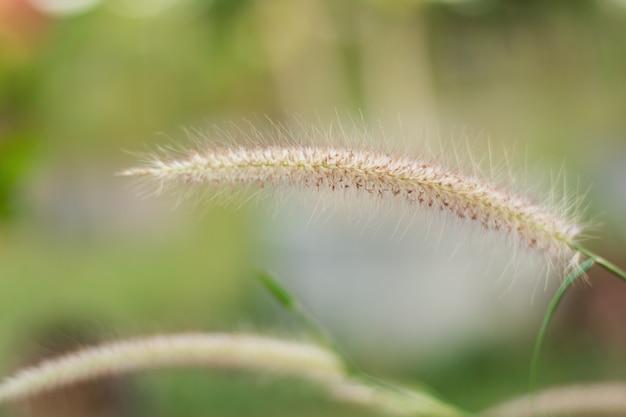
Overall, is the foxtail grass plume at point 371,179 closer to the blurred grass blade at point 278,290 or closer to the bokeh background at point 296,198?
the bokeh background at point 296,198

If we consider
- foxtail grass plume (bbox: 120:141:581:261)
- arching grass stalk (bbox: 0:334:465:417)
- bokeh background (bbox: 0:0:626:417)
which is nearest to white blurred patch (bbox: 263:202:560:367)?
bokeh background (bbox: 0:0:626:417)

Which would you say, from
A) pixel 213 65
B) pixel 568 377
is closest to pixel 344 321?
pixel 568 377

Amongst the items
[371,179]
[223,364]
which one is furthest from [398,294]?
[371,179]

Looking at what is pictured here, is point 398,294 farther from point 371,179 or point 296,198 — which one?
point 371,179

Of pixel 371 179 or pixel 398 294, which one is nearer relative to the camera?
pixel 371 179

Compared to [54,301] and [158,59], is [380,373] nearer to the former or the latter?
[54,301]

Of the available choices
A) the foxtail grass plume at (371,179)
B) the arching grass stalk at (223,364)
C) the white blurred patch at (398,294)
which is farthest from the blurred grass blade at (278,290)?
the white blurred patch at (398,294)
